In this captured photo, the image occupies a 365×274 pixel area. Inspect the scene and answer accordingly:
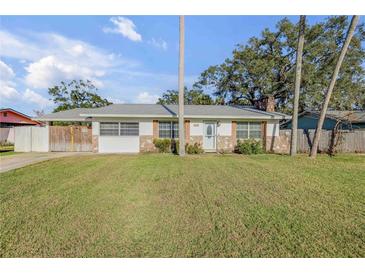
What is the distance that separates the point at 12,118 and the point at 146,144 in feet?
75.8

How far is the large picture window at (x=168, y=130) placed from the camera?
42.0 feet

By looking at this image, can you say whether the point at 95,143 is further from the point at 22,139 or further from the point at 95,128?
the point at 22,139

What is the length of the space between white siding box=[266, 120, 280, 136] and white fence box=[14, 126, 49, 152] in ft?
49.9

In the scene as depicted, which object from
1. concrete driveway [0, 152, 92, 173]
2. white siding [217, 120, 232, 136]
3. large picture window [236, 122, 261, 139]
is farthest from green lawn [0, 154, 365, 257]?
large picture window [236, 122, 261, 139]

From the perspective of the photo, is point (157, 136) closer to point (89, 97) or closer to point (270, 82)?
point (270, 82)

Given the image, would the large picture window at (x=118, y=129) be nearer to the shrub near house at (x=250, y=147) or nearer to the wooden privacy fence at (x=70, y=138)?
the wooden privacy fence at (x=70, y=138)

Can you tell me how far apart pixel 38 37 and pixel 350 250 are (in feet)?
34.1

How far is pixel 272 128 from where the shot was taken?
13.2m

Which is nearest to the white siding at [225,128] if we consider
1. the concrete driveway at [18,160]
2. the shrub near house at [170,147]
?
the shrub near house at [170,147]

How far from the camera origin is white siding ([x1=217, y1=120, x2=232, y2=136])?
1307cm

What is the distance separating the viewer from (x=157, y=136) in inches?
501

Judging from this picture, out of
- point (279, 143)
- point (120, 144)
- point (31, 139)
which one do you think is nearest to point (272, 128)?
point (279, 143)

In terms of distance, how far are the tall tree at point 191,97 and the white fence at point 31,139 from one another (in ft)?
64.5
